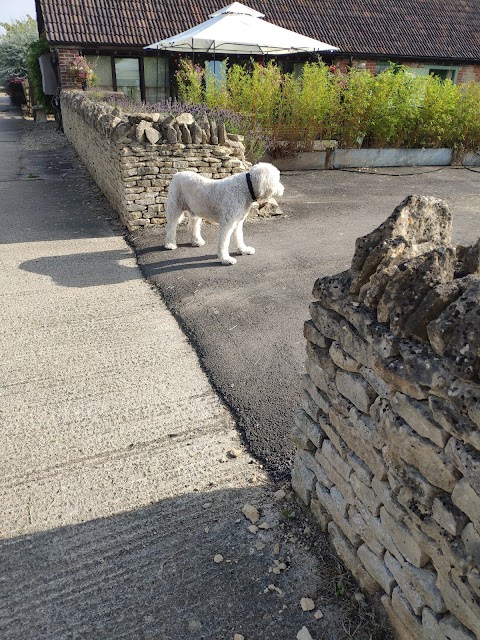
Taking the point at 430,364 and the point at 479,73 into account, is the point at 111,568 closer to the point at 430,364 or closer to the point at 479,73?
the point at 430,364

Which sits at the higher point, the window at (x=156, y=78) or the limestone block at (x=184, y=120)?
the window at (x=156, y=78)

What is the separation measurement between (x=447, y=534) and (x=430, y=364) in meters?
0.56

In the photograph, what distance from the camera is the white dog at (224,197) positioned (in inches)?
217

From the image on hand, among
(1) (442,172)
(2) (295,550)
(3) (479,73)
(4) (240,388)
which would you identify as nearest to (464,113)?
(1) (442,172)

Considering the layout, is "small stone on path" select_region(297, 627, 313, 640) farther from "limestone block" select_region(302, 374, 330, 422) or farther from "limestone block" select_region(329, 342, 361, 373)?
"limestone block" select_region(329, 342, 361, 373)

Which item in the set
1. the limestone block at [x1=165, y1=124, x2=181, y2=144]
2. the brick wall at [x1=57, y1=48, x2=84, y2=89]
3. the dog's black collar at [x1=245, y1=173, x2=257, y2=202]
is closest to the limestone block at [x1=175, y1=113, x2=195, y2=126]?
the limestone block at [x1=165, y1=124, x2=181, y2=144]

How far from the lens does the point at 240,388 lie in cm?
379

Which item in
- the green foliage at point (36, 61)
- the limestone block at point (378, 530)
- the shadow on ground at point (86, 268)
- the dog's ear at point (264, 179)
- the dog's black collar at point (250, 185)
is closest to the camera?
the limestone block at point (378, 530)

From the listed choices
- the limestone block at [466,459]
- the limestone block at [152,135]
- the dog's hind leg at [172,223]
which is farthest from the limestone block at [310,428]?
the limestone block at [152,135]

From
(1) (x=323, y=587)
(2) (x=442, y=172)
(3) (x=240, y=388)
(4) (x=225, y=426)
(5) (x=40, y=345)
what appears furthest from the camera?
(2) (x=442, y=172)

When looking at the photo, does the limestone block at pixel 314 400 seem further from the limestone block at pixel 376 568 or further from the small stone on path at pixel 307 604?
the small stone on path at pixel 307 604

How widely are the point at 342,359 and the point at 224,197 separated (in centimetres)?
385

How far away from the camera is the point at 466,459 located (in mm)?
1568

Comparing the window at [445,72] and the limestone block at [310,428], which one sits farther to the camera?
the window at [445,72]
